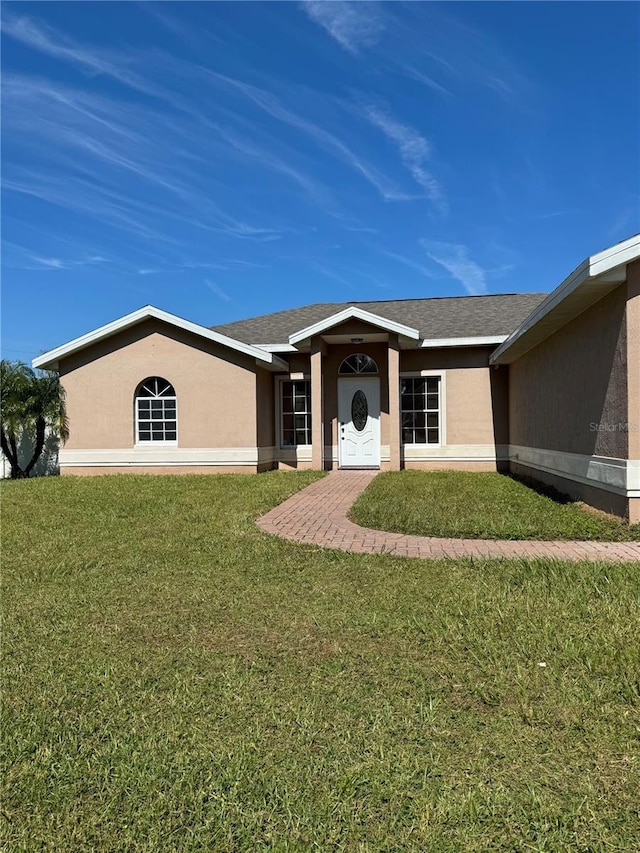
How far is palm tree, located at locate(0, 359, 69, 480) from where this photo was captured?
1645 cm

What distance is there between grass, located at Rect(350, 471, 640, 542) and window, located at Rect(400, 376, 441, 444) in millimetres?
3973

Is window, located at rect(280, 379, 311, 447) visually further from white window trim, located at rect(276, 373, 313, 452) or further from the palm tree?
the palm tree

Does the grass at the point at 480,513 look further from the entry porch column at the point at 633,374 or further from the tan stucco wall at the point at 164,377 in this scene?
the tan stucco wall at the point at 164,377

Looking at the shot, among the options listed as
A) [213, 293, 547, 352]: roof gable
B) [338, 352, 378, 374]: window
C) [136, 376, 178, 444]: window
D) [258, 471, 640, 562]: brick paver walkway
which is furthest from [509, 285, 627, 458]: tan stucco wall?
[136, 376, 178, 444]: window

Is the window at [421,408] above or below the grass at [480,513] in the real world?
above

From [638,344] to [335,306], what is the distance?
48.9ft

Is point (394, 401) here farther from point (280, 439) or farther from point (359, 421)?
point (280, 439)

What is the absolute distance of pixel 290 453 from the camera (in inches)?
663

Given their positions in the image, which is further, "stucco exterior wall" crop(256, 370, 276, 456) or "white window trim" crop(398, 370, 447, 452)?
"white window trim" crop(398, 370, 447, 452)

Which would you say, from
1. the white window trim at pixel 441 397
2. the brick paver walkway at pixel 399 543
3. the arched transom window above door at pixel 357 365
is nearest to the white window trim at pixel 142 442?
the arched transom window above door at pixel 357 365

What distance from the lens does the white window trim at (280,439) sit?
654 inches

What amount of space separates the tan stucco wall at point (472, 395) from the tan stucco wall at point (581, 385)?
207 centimetres

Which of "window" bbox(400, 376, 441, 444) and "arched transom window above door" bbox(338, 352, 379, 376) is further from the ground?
"arched transom window above door" bbox(338, 352, 379, 376)

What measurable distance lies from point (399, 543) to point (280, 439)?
412 inches
